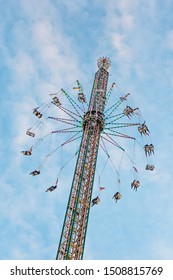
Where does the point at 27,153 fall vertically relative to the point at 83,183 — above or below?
above

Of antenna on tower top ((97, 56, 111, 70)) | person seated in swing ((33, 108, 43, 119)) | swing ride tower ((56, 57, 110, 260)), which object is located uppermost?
antenna on tower top ((97, 56, 111, 70))

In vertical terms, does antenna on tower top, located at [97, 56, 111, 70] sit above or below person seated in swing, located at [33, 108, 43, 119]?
above

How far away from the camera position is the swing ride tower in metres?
46.2

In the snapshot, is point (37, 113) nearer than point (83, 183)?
No

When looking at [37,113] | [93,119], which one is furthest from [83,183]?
[37,113]

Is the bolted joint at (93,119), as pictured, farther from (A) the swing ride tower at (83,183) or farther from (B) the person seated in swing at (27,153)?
(B) the person seated in swing at (27,153)

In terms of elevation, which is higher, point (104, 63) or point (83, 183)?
point (104, 63)

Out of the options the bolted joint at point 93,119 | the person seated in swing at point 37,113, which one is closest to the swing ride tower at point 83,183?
the bolted joint at point 93,119

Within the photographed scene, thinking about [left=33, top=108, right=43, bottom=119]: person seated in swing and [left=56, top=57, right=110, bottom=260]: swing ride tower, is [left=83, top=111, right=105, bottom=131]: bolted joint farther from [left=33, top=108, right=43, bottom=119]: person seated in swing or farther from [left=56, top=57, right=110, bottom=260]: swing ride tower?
[left=33, top=108, right=43, bottom=119]: person seated in swing

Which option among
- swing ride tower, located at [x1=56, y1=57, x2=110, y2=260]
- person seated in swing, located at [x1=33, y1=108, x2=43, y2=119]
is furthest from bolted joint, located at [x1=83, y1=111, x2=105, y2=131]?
person seated in swing, located at [x1=33, y1=108, x2=43, y2=119]

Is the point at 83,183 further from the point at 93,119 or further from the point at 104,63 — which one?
the point at 104,63

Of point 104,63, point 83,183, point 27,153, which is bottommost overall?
point 83,183

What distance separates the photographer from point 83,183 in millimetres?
51156
